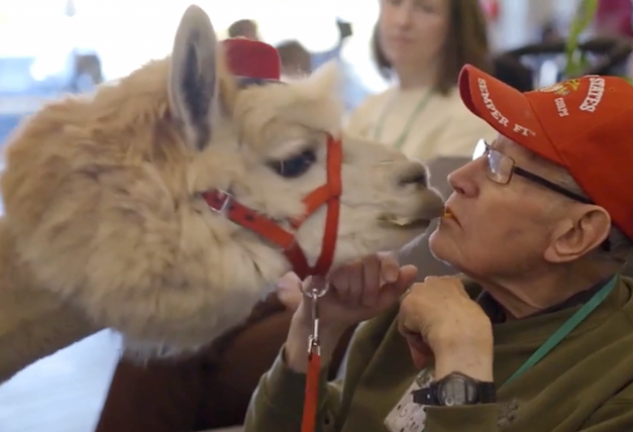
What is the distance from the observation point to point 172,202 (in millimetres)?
949

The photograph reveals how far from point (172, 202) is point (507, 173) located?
0.44m

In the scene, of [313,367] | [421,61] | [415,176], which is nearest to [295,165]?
[415,176]

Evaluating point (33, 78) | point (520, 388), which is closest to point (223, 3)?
point (33, 78)

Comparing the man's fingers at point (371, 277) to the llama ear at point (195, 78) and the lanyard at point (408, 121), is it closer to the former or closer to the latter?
the llama ear at point (195, 78)

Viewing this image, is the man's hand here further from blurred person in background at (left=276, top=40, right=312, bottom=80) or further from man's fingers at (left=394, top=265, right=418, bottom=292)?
blurred person in background at (left=276, top=40, right=312, bottom=80)

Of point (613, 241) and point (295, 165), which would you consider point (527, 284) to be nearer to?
point (613, 241)

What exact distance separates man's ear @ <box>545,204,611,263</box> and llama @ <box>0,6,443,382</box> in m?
0.17

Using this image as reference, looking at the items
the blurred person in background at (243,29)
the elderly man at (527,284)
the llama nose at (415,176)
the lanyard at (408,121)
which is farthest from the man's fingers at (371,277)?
the lanyard at (408,121)

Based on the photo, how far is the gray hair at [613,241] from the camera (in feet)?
3.23

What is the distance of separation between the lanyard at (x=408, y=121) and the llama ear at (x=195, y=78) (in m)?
1.07

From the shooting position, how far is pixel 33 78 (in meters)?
4.66

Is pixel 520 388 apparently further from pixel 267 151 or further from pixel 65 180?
pixel 65 180

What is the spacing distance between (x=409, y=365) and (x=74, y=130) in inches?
→ 23.0

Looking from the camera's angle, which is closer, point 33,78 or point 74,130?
point 74,130
